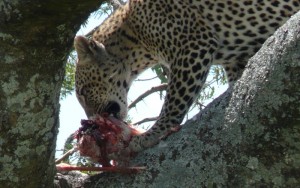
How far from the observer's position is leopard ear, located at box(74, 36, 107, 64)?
20.8ft

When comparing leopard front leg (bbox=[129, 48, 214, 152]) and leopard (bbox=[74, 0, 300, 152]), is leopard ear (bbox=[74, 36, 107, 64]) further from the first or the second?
leopard front leg (bbox=[129, 48, 214, 152])

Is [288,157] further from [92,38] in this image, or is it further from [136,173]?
[92,38]

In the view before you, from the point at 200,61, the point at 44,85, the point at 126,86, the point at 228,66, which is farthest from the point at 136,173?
the point at 126,86

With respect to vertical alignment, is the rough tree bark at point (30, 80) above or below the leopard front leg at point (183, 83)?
below

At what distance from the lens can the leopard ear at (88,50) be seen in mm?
6335

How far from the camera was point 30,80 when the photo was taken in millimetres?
2914

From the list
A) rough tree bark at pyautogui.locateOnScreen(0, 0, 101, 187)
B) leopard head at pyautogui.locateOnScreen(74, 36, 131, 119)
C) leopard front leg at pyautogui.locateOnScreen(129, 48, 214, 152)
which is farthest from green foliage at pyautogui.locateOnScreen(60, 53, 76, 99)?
rough tree bark at pyautogui.locateOnScreen(0, 0, 101, 187)

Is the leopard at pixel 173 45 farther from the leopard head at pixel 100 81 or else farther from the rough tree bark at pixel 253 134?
the rough tree bark at pixel 253 134

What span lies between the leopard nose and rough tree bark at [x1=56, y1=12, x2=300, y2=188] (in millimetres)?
3388

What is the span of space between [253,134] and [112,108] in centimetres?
385

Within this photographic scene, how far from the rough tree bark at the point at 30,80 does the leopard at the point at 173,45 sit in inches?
66.5

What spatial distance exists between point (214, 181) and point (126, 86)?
3815mm

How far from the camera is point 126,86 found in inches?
260

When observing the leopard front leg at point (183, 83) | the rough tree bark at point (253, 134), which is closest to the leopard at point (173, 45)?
the leopard front leg at point (183, 83)
